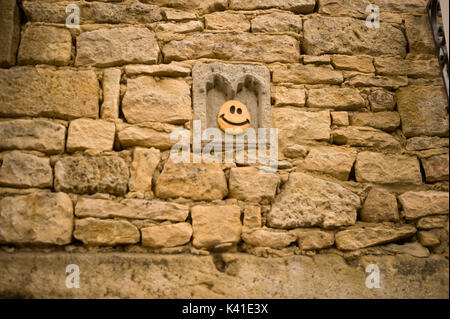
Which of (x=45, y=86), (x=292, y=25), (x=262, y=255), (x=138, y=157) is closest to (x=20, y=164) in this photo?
(x=45, y=86)

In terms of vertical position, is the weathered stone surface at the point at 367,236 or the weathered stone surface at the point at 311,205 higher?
the weathered stone surface at the point at 311,205

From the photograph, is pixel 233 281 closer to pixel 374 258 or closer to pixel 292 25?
pixel 374 258

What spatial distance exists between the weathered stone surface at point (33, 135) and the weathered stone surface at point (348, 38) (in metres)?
1.58

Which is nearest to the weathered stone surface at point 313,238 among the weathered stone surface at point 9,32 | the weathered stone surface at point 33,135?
the weathered stone surface at point 33,135

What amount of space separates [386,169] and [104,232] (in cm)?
159

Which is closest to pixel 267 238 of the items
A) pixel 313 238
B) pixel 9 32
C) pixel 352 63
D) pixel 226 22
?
pixel 313 238

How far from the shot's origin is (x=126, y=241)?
176 centimetres

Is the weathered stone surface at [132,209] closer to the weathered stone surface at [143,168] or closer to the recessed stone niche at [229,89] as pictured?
the weathered stone surface at [143,168]

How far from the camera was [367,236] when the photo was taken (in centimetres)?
185

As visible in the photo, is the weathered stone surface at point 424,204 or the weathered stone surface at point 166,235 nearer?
the weathered stone surface at point 166,235

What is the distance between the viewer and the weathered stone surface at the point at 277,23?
2.21 metres

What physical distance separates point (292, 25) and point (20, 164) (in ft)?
5.92

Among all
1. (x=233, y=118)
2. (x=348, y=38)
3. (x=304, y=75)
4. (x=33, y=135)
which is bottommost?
(x=33, y=135)

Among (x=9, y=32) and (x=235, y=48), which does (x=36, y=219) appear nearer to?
(x=9, y=32)
